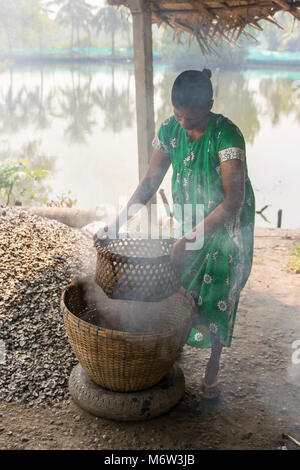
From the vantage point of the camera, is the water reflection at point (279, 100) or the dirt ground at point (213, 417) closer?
the dirt ground at point (213, 417)

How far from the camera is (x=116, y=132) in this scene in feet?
52.5

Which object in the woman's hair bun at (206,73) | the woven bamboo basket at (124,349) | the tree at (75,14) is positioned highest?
the tree at (75,14)

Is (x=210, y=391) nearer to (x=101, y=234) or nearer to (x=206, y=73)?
(x=101, y=234)

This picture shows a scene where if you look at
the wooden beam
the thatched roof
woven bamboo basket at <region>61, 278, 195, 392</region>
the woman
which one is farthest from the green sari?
the thatched roof

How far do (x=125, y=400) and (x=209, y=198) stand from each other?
944 millimetres

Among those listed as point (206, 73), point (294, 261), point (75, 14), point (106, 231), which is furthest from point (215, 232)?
point (75, 14)

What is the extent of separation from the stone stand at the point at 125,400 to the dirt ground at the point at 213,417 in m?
0.05

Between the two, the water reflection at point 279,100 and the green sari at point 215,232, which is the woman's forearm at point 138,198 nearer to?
the green sari at point 215,232

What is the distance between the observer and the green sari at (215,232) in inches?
71.3

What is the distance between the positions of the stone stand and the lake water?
16.2 feet

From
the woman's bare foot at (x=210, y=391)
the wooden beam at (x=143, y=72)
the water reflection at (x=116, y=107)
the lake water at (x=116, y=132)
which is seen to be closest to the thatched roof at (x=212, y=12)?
the wooden beam at (x=143, y=72)

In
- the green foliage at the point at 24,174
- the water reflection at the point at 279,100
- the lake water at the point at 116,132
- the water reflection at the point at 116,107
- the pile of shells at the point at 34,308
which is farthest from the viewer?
the water reflection at the point at 116,107

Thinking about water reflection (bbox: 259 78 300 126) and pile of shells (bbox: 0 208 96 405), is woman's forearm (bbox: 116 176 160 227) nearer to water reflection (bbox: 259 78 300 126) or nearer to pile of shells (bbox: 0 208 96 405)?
pile of shells (bbox: 0 208 96 405)

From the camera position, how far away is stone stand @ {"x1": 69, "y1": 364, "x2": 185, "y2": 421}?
1.88 meters
